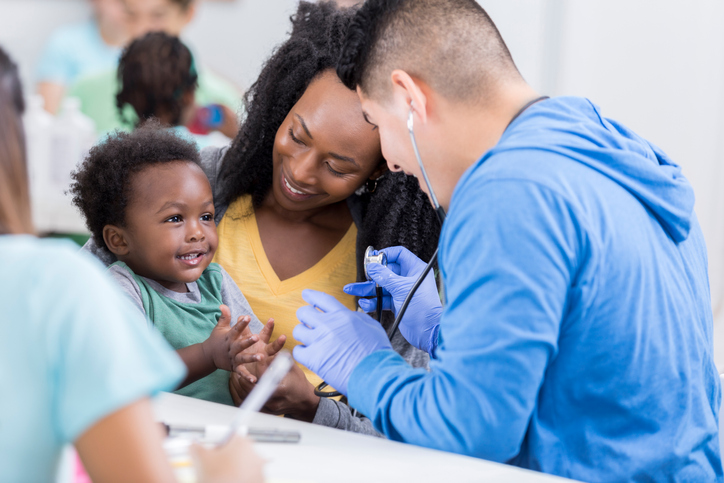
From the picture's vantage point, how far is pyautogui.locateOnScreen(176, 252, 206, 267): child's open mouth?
1.46m

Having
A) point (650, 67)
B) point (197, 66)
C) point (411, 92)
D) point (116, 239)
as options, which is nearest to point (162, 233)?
point (116, 239)

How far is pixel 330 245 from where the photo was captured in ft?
5.65

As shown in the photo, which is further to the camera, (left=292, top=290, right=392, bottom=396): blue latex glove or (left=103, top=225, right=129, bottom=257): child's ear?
(left=103, top=225, right=129, bottom=257): child's ear

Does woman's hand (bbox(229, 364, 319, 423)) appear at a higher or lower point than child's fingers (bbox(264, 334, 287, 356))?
lower

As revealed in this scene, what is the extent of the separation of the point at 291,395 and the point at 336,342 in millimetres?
278

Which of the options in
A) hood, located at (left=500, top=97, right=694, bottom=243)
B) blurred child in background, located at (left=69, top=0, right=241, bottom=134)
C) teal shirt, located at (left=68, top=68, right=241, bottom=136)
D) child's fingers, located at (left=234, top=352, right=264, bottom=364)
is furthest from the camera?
blurred child in background, located at (left=69, top=0, right=241, bottom=134)

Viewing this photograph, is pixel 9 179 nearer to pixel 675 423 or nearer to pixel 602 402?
pixel 602 402

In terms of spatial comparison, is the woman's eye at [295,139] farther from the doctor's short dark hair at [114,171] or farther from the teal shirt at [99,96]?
the teal shirt at [99,96]

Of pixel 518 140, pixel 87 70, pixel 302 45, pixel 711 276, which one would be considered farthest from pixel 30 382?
pixel 87 70

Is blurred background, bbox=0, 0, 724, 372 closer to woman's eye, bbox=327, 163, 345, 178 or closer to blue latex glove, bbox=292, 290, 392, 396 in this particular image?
woman's eye, bbox=327, 163, 345, 178

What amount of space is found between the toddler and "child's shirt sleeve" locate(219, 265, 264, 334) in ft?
0.12

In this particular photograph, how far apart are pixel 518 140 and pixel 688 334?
1.26 feet

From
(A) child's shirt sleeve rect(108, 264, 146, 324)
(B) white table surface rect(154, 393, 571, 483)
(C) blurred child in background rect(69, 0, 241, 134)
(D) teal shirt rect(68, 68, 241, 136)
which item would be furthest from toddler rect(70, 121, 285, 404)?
(C) blurred child in background rect(69, 0, 241, 134)

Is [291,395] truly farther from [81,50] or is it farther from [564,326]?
[81,50]
